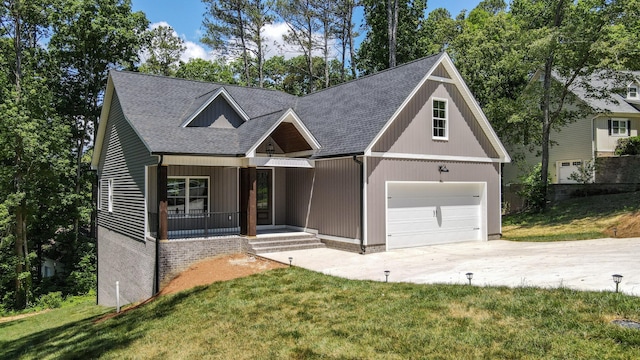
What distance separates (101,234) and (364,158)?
13.6m

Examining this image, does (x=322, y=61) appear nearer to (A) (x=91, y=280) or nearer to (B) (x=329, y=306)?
(A) (x=91, y=280)

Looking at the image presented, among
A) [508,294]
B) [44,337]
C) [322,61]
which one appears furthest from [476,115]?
[322,61]

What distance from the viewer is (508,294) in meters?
7.32

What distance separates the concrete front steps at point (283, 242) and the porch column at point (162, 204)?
2624 millimetres

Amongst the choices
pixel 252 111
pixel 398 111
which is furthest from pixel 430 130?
pixel 252 111

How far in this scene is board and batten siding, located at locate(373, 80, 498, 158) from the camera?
1459cm

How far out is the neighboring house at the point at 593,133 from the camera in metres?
28.6

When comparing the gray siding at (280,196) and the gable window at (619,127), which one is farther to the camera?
the gable window at (619,127)

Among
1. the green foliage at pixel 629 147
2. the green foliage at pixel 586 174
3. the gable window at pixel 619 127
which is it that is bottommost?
the green foliage at pixel 586 174

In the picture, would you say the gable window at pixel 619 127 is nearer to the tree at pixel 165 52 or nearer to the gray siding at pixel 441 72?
the gray siding at pixel 441 72

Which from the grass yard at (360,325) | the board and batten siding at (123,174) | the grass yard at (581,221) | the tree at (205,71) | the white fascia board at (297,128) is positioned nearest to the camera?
the grass yard at (360,325)

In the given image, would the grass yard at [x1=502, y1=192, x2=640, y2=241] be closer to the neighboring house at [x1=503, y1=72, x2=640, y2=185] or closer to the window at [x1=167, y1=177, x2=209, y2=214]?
the neighboring house at [x1=503, y1=72, x2=640, y2=185]

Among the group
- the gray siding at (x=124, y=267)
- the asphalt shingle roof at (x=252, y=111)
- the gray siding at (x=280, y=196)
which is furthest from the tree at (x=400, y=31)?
the gray siding at (x=124, y=267)

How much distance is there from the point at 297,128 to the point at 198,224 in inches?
192
